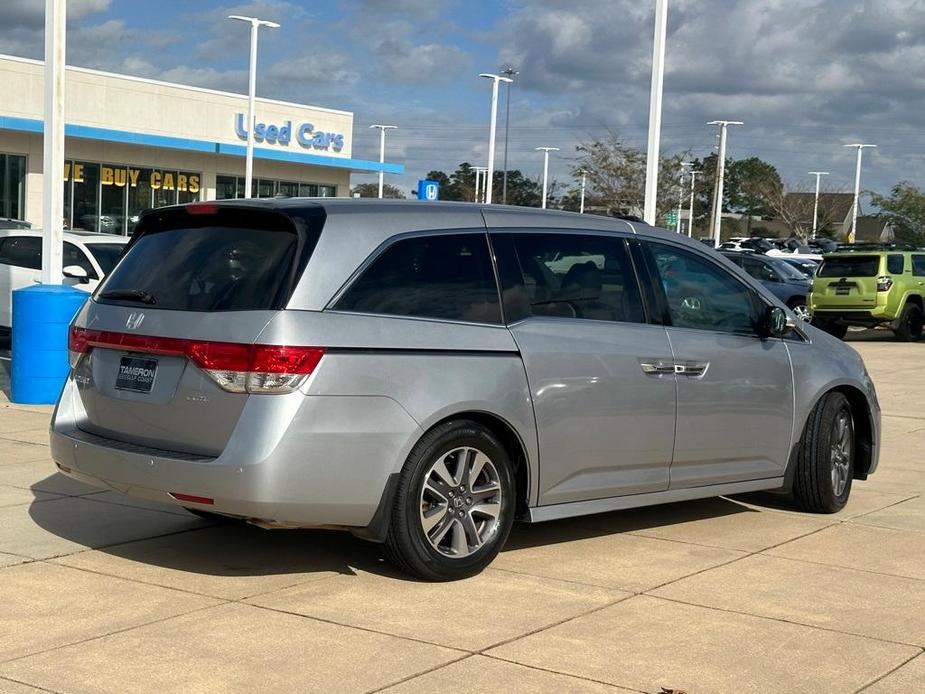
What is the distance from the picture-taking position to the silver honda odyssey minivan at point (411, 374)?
5.66m

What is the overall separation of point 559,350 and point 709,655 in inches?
74.3

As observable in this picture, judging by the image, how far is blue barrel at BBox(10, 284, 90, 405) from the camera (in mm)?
11891

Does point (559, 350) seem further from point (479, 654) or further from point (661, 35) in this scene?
point (661, 35)

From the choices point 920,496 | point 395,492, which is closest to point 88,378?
point 395,492

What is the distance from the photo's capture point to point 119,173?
41.8 m

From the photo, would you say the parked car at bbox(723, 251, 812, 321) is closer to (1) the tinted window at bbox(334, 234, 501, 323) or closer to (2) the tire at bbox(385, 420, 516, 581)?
(1) the tinted window at bbox(334, 234, 501, 323)

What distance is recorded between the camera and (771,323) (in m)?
7.61

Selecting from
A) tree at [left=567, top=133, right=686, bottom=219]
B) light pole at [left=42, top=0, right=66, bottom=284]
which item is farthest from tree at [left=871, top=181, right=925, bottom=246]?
light pole at [left=42, top=0, right=66, bottom=284]

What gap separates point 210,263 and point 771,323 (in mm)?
3331

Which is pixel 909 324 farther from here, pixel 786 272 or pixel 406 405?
pixel 406 405

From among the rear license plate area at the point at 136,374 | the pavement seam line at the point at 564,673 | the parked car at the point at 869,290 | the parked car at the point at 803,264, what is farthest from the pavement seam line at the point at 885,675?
the parked car at the point at 803,264

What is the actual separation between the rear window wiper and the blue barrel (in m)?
5.68

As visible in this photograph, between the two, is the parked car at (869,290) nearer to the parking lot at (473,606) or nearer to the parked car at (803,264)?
the parked car at (803,264)

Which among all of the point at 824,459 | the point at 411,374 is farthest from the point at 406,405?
the point at 824,459
